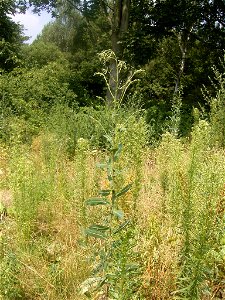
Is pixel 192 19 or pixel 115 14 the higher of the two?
pixel 115 14

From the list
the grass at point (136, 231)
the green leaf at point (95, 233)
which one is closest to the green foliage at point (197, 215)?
the grass at point (136, 231)

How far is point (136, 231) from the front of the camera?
2447 millimetres

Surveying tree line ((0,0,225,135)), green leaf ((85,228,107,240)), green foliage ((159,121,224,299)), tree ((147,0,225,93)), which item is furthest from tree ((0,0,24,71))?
green leaf ((85,228,107,240))

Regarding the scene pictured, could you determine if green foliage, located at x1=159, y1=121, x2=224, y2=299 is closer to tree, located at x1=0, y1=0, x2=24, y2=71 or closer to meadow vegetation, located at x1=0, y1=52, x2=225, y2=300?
meadow vegetation, located at x1=0, y1=52, x2=225, y2=300

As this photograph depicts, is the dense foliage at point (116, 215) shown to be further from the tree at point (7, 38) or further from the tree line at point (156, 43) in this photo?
the tree at point (7, 38)

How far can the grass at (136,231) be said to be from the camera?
2166mm

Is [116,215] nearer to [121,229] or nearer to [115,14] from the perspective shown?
[121,229]

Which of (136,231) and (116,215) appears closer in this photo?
(116,215)

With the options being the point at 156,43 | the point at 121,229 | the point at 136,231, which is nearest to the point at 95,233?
the point at 121,229

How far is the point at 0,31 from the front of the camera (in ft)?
51.9

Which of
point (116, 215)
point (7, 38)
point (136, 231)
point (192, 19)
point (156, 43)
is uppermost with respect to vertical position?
point (7, 38)

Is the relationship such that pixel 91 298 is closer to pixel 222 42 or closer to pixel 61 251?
pixel 61 251

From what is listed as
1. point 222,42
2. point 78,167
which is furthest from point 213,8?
point 78,167

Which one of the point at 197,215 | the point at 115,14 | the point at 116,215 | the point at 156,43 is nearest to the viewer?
the point at 116,215
